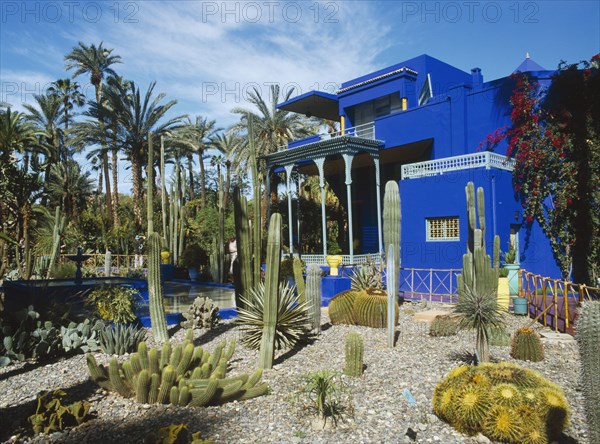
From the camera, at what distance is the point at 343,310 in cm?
1003

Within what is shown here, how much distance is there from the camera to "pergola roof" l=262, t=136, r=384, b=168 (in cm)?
1658

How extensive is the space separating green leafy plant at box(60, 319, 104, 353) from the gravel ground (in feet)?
0.74

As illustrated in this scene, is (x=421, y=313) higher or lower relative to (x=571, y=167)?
lower

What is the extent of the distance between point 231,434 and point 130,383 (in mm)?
1607

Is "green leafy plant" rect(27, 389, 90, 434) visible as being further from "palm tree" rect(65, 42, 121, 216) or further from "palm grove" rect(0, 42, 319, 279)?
"palm tree" rect(65, 42, 121, 216)

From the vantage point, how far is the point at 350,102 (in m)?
21.0

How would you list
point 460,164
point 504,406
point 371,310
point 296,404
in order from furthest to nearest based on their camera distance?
point 460,164 → point 371,310 → point 296,404 → point 504,406

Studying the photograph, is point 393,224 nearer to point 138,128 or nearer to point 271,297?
point 271,297

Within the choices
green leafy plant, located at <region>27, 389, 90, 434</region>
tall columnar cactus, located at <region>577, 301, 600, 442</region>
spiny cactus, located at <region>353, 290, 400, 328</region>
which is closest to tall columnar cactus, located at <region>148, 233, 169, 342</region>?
green leafy plant, located at <region>27, 389, 90, 434</region>

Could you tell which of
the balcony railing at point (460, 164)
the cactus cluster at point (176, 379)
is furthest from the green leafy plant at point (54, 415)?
the balcony railing at point (460, 164)

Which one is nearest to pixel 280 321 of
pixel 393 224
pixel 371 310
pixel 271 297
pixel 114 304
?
pixel 271 297

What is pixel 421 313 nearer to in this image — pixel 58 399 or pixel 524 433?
pixel 524 433

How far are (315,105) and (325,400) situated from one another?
751 inches

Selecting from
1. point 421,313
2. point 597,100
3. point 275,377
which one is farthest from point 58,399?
point 597,100
